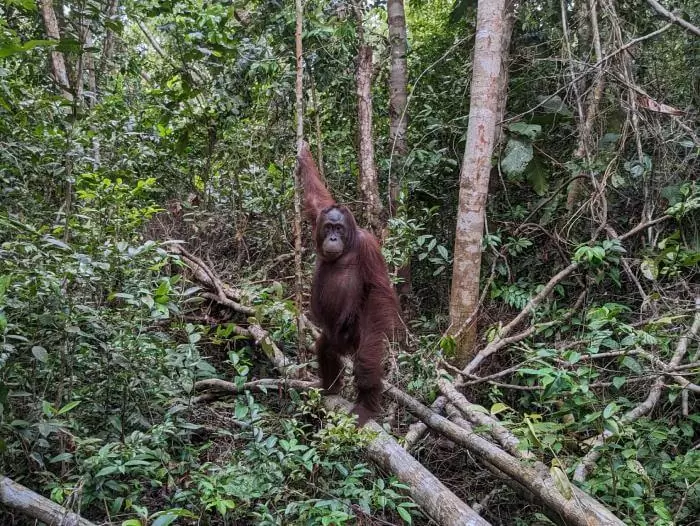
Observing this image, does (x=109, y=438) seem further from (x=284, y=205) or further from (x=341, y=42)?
(x=341, y=42)

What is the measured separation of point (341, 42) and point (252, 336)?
8.91 ft

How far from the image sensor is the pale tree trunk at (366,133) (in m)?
5.11

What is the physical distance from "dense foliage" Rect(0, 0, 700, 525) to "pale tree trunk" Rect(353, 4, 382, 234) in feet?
0.85

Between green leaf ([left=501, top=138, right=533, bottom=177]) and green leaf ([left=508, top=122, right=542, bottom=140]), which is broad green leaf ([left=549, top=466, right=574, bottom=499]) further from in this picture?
green leaf ([left=508, top=122, right=542, bottom=140])

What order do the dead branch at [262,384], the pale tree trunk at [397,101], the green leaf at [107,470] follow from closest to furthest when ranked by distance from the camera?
the green leaf at [107,470] < the dead branch at [262,384] < the pale tree trunk at [397,101]

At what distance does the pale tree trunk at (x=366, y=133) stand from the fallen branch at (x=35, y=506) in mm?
3439

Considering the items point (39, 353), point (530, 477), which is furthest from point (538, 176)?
point (39, 353)

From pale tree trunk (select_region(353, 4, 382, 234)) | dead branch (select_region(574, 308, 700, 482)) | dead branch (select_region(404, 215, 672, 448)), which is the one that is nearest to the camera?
dead branch (select_region(574, 308, 700, 482))

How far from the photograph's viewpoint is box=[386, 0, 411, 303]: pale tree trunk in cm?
561

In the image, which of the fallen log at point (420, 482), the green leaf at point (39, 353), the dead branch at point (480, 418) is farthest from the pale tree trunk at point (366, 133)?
the green leaf at point (39, 353)

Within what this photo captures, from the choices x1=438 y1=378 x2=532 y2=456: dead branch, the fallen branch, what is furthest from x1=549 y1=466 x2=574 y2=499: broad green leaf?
the fallen branch

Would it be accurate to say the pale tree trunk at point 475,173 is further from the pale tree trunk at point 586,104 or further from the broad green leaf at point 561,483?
the broad green leaf at point 561,483

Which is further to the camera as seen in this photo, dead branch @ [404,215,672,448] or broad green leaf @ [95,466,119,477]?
dead branch @ [404,215,672,448]

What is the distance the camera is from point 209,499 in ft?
8.46
